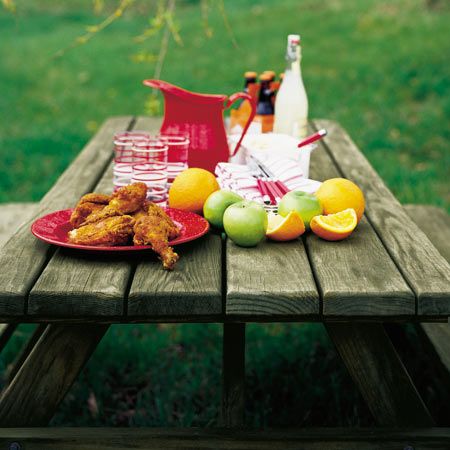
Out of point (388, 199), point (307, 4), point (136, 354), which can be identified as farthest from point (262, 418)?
point (307, 4)

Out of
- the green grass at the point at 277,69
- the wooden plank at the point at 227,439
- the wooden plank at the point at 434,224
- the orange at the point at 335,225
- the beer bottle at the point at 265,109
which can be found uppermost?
the orange at the point at 335,225

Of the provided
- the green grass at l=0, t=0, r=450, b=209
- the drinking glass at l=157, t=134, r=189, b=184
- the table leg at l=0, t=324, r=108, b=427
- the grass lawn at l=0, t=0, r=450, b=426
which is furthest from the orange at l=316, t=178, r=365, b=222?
the green grass at l=0, t=0, r=450, b=209

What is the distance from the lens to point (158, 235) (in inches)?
67.9

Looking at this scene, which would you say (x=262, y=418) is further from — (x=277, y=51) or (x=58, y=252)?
(x=277, y=51)

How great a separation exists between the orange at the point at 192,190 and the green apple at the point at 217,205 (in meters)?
0.11

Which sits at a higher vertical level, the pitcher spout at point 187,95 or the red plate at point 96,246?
the pitcher spout at point 187,95

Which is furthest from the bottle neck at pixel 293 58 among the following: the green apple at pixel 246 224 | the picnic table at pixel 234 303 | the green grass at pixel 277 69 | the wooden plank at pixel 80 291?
the green grass at pixel 277 69

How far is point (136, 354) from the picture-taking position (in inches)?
124

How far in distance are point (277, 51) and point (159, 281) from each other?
7750 mm

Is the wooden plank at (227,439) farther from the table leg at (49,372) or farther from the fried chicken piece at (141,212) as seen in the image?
the fried chicken piece at (141,212)

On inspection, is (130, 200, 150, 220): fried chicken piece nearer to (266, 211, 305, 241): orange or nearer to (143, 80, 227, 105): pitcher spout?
(266, 211, 305, 241): orange

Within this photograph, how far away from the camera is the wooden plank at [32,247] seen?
159 cm

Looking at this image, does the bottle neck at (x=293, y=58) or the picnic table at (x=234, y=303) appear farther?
the bottle neck at (x=293, y=58)

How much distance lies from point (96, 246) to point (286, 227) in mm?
433
